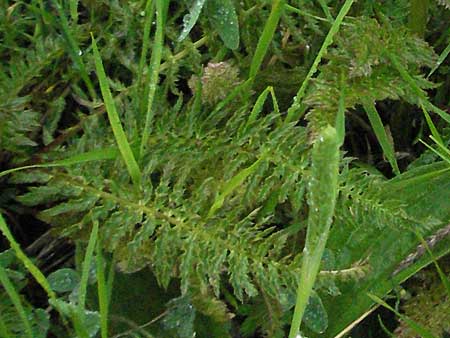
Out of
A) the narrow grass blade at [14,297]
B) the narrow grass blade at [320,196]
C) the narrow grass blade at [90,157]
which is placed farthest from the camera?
the narrow grass blade at [90,157]

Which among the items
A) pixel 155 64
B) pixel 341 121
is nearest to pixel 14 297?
pixel 155 64

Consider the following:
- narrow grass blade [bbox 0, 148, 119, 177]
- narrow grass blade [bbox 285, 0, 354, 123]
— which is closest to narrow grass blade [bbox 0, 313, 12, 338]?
narrow grass blade [bbox 0, 148, 119, 177]

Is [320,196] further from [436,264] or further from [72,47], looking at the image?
[72,47]

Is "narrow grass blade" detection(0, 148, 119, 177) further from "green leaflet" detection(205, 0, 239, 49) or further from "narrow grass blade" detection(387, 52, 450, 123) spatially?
"narrow grass blade" detection(387, 52, 450, 123)

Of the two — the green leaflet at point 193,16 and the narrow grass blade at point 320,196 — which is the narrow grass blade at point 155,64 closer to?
the green leaflet at point 193,16

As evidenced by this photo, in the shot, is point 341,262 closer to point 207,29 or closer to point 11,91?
point 207,29

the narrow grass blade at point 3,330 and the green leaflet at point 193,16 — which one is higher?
the green leaflet at point 193,16

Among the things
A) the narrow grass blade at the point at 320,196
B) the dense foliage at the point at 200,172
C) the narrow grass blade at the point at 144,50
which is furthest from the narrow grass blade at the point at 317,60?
the narrow grass blade at the point at 320,196
